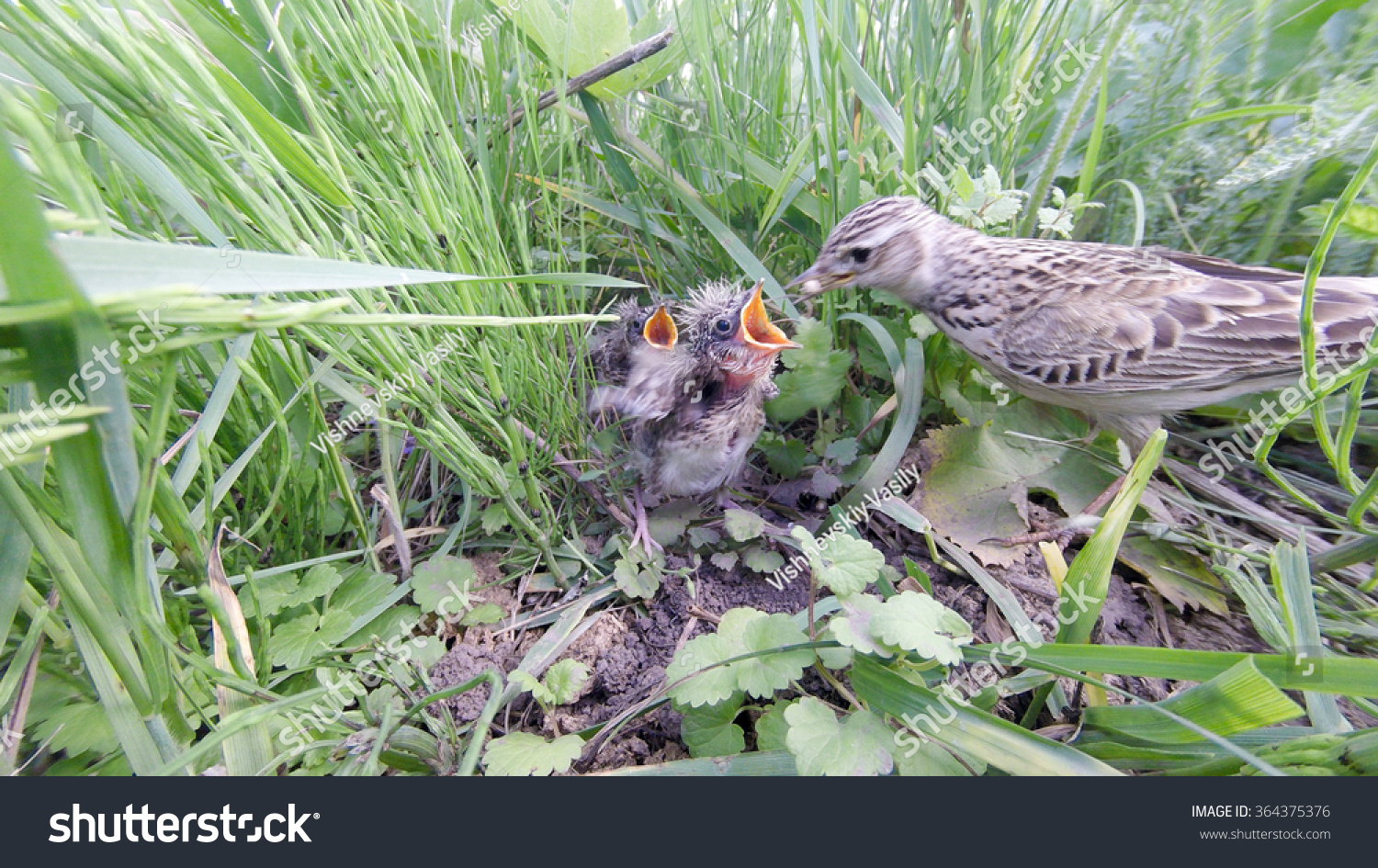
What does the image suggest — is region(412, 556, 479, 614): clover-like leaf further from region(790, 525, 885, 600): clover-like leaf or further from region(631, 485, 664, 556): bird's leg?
region(790, 525, 885, 600): clover-like leaf

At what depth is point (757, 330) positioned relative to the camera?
2285mm

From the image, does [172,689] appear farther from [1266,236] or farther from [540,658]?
[1266,236]

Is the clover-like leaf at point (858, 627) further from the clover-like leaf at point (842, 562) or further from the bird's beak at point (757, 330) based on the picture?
the bird's beak at point (757, 330)

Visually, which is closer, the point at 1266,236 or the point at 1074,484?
the point at 1074,484

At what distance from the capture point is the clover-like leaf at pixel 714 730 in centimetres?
147

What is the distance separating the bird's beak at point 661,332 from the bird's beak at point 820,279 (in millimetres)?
517

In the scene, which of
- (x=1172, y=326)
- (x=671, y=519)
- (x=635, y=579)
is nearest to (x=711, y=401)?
(x=671, y=519)

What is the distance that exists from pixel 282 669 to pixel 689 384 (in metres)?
1.55

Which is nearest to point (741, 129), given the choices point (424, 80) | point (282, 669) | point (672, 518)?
point (424, 80)

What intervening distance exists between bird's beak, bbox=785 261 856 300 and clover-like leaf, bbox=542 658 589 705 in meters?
1.57

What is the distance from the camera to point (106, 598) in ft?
3.92

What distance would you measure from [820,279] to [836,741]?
166 centimetres

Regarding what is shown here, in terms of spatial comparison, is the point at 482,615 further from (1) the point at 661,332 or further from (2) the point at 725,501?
(1) the point at 661,332

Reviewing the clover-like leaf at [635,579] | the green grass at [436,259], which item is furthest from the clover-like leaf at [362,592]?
the clover-like leaf at [635,579]
